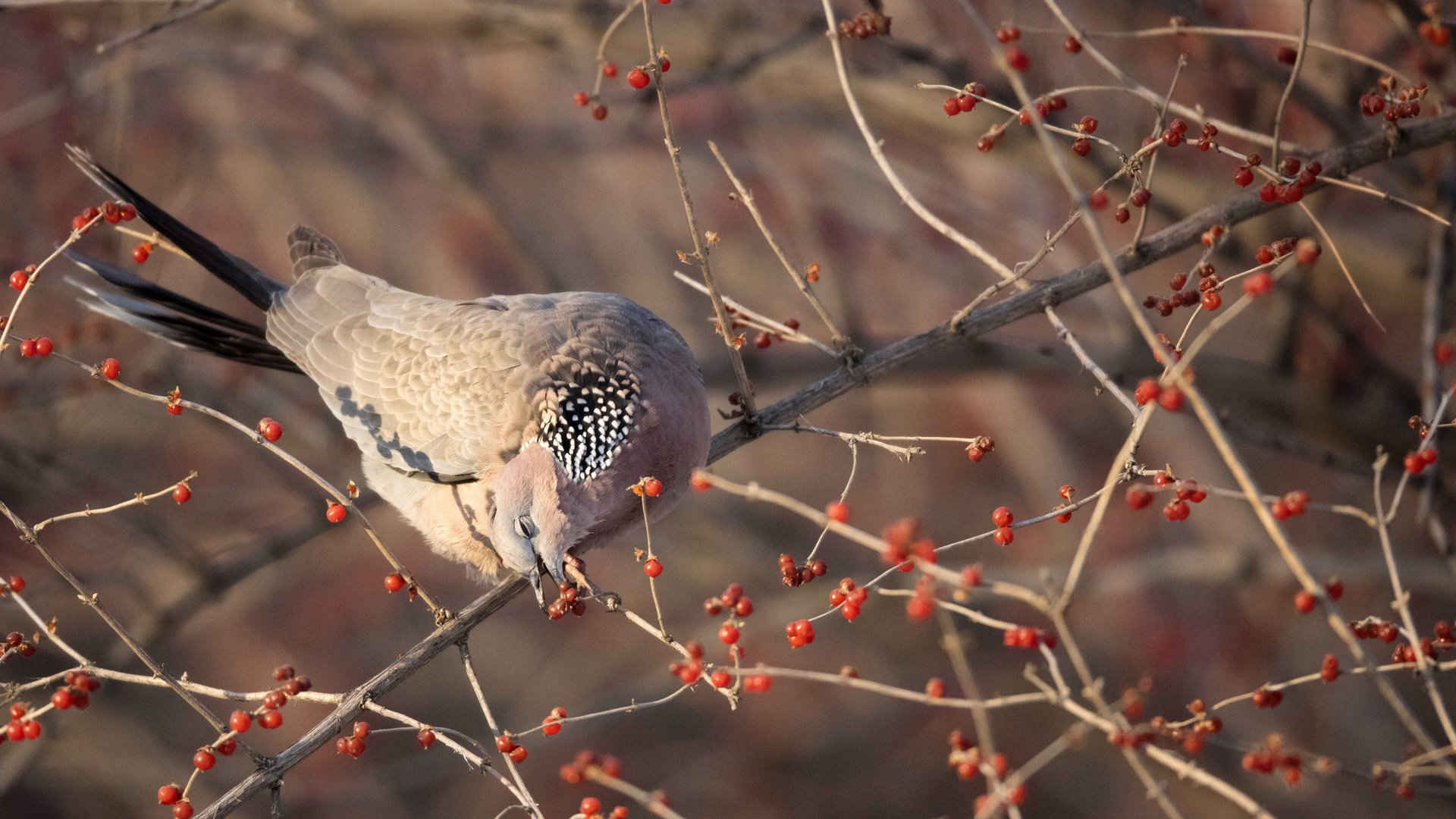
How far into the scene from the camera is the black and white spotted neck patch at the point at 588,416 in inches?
158

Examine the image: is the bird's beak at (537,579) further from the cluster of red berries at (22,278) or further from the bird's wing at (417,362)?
the cluster of red berries at (22,278)

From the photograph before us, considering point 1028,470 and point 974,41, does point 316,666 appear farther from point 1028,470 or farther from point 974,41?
point 974,41

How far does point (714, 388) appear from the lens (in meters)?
6.72

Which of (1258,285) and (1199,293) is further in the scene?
(1199,293)

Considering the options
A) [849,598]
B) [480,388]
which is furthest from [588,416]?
[849,598]

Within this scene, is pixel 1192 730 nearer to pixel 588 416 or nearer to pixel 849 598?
pixel 849 598

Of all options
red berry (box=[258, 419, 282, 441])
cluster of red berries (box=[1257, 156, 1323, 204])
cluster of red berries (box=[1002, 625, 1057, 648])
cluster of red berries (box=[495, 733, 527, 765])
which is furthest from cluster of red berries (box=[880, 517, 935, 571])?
red berry (box=[258, 419, 282, 441])

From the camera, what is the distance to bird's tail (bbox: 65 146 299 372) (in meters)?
4.54

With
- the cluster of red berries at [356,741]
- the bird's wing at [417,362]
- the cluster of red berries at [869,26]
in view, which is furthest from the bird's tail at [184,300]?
the cluster of red berries at [869,26]

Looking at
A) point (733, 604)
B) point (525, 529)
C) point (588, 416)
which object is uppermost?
point (588, 416)

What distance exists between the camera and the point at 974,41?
8820 mm

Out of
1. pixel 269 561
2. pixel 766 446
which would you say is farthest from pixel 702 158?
pixel 269 561

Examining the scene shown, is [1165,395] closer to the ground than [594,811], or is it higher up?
→ higher up

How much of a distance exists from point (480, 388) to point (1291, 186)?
2.74m
